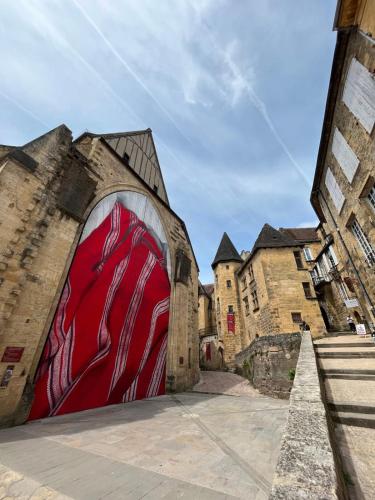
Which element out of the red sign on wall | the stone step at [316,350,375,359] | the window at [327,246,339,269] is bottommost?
the red sign on wall

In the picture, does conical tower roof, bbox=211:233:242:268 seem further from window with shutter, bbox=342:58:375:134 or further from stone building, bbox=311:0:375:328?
window with shutter, bbox=342:58:375:134

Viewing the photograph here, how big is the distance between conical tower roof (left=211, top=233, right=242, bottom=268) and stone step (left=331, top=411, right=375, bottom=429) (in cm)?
2131

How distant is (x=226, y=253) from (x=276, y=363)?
656 inches

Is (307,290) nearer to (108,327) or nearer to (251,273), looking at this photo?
(251,273)

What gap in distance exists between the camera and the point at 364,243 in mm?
8195

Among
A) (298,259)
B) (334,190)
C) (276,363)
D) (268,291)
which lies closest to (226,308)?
(268,291)

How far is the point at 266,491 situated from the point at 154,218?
9.61m

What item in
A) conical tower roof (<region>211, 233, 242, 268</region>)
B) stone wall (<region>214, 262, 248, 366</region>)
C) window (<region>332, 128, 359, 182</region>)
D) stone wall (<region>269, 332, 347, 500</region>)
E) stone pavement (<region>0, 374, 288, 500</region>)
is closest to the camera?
stone wall (<region>269, 332, 347, 500</region>)

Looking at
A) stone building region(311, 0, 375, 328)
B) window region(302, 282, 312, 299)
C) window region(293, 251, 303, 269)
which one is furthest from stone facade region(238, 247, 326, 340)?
stone building region(311, 0, 375, 328)

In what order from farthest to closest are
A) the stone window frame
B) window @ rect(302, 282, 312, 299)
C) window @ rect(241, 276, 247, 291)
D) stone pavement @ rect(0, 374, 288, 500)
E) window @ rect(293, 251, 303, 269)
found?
window @ rect(241, 276, 247, 291) < the stone window frame < window @ rect(293, 251, 303, 269) < window @ rect(302, 282, 312, 299) < stone pavement @ rect(0, 374, 288, 500)

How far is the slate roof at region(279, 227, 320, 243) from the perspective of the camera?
2078 cm

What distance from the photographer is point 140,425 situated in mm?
4004

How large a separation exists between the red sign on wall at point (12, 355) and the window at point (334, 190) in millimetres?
12001

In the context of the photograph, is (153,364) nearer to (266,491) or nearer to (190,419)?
(190,419)
